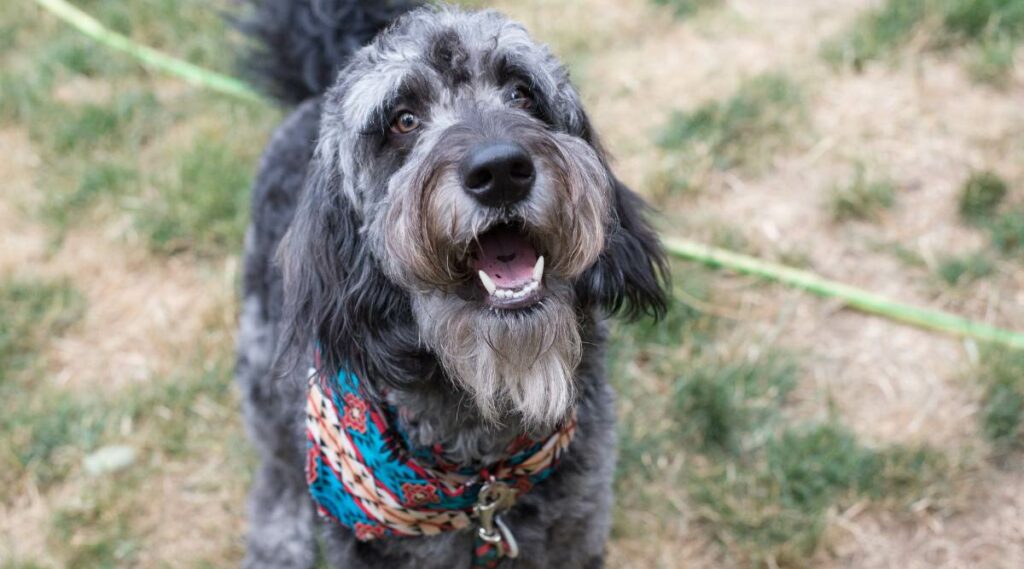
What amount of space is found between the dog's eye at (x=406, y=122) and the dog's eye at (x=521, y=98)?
0.26m

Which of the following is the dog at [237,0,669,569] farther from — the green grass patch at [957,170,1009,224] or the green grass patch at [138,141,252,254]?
the green grass patch at [957,170,1009,224]

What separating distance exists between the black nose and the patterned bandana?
2.48 feet

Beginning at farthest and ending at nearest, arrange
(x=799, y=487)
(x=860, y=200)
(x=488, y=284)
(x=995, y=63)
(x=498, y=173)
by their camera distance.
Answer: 1. (x=995, y=63)
2. (x=860, y=200)
3. (x=799, y=487)
4. (x=488, y=284)
5. (x=498, y=173)

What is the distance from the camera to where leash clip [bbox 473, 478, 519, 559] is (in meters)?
2.70

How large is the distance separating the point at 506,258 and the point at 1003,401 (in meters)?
2.25

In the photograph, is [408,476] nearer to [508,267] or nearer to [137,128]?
[508,267]

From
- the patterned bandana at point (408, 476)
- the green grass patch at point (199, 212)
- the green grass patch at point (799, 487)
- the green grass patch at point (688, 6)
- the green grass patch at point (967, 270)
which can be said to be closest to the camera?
the patterned bandana at point (408, 476)

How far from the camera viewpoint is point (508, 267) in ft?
7.70

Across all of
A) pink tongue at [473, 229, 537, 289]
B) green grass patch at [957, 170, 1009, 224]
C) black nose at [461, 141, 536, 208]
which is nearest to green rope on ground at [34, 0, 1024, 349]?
green grass patch at [957, 170, 1009, 224]

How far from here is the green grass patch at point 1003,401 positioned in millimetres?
3557

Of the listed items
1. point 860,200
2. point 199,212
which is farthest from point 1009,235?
point 199,212

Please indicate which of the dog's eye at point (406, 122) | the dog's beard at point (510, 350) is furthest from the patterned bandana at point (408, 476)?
the dog's eye at point (406, 122)

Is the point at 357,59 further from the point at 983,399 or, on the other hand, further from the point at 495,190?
the point at 983,399

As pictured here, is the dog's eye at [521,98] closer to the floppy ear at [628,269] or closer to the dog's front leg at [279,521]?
the floppy ear at [628,269]
